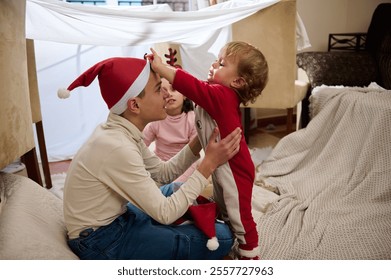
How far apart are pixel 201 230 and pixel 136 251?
181 millimetres

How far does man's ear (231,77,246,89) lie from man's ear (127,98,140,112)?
11.9 inches

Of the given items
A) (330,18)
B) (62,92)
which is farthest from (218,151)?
(330,18)

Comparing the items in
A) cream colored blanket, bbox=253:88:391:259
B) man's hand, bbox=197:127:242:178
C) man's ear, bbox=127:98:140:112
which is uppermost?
man's ear, bbox=127:98:140:112

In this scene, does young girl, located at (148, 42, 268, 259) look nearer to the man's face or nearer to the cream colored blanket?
the man's face

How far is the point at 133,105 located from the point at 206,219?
363mm

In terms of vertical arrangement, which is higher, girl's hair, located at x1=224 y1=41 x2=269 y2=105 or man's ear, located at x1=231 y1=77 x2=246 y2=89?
girl's hair, located at x1=224 y1=41 x2=269 y2=105

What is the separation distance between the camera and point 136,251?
0.93 metres

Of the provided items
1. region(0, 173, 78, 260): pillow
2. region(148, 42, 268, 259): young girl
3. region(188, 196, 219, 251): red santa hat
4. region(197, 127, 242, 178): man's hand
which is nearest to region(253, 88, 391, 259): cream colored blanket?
region(148, 42, 268, 259): young girl

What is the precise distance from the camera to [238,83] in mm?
1062

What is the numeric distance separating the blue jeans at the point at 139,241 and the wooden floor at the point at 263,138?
1342 mm

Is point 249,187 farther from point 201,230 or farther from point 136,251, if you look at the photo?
point 136,251

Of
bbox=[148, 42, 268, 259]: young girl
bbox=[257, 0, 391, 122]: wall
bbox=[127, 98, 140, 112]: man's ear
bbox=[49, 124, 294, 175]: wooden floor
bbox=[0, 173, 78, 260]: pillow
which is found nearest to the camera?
bbox=[0, 173, 78, 260]: pillow

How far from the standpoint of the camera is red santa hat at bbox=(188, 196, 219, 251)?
3.09ft

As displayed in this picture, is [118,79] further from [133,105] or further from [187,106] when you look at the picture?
[187,106]
